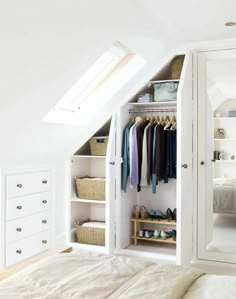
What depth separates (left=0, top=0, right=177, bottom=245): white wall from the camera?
6.55 ft

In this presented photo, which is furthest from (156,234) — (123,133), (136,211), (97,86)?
(97,86)

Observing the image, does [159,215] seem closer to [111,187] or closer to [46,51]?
[111,187]

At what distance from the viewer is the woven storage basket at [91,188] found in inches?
146

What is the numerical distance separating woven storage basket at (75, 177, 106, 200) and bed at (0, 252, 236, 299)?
2.06m

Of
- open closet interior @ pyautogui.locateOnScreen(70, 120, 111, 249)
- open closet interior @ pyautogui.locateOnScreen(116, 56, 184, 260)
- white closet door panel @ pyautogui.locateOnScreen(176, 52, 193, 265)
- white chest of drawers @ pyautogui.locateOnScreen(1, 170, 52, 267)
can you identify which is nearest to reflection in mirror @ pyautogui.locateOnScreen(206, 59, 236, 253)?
white closet door panel @ pyautogui.locateOnScreen(176, 52, 193, 265)

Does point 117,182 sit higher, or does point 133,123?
point 133,123

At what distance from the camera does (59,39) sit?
7.34 ft

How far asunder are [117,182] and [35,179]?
2.74 feet

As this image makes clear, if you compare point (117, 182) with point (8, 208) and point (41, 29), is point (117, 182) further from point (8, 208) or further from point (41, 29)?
point (41, 29)

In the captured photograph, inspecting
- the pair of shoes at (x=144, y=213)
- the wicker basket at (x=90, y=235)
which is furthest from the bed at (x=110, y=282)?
the pair of shoes at (x=144, y=213)

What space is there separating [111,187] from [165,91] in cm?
110

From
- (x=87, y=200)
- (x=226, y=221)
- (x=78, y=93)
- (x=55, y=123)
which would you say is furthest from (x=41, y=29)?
(x=226, y=221)

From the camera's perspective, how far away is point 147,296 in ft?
4.12

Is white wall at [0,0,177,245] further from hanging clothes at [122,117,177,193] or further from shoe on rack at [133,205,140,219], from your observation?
shoe on rack at [133,205,140,219]
